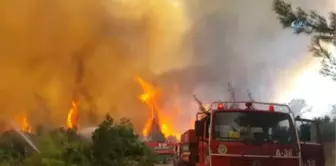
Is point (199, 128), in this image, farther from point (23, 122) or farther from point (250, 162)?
point (23, 122)

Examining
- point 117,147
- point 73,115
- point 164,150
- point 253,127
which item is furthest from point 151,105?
point 253,127

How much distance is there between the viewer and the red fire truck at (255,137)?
350 inches

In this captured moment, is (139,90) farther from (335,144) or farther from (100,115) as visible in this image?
(335,144)

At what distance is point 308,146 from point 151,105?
22.3 metres

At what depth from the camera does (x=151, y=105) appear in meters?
31.6

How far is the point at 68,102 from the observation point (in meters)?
27.8

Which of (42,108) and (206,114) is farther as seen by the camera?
(42,108)

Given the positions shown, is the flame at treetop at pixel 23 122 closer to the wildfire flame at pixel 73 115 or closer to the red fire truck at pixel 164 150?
the wildfire flame at pixel 73 115

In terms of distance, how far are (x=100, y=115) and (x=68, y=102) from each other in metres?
1.83

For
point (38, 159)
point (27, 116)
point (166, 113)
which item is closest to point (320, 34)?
point (38, 159)

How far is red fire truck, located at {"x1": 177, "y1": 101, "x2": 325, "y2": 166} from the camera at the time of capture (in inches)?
350

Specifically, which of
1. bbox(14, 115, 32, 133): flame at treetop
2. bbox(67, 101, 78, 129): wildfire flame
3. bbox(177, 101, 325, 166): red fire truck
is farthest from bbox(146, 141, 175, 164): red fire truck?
bbox(177, 101, 325, 166): red fire truck

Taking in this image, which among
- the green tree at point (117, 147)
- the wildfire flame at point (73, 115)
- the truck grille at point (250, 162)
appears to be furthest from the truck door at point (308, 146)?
the wildfire flame at point (73, 115)

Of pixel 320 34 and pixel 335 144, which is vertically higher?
pixel 320 34
